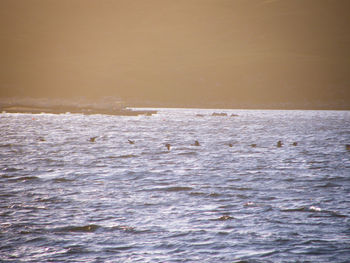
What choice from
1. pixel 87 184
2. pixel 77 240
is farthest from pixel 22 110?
pixel 77 240

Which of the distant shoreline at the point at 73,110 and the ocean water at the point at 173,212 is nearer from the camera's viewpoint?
the ocean water at the point at 173,212

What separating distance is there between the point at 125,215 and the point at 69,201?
412 cm

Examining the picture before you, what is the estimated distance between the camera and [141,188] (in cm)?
2491

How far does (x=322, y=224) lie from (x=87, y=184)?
14313 millimetres

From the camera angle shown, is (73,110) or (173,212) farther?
(73,110)

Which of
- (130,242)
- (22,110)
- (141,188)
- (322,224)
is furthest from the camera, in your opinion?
(22,110)

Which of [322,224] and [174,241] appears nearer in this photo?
[174,241]

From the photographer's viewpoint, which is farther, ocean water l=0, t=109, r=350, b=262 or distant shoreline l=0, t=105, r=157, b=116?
distant shoreline l=0, t=105, r=157, b=116

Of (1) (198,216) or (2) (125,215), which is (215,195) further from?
(2) (125,215)

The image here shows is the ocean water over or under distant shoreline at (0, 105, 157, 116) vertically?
under

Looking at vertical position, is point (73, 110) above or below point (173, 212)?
above

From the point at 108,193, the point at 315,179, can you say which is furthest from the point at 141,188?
the point at 315,179

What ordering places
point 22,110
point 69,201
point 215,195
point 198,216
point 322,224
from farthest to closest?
1. point 22,110
2. point 215,195
3. point 69,201
4. point 198,216
5. point 322,224

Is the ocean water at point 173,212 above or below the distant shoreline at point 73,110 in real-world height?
below
